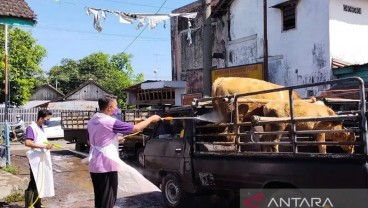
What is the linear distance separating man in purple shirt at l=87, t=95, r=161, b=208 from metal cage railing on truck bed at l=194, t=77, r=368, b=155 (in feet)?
3.97

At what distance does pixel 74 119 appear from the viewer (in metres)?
16.2

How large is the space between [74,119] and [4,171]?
6145 mm

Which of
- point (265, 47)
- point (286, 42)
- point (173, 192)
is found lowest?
point (173, 192)

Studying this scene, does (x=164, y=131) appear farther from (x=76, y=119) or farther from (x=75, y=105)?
(x=75, y=105)

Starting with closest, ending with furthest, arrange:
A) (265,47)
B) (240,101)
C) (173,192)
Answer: (240,101) < (173,192) < (265,47)

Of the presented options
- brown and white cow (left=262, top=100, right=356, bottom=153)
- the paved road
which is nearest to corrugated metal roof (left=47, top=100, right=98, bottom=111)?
the paved road

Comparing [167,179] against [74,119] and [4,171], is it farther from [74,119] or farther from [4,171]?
[74,119]

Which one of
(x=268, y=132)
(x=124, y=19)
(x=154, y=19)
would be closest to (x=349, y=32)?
(x=154, y=19)

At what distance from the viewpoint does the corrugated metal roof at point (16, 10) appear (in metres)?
7.12

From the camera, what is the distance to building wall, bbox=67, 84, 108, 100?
4569 cm

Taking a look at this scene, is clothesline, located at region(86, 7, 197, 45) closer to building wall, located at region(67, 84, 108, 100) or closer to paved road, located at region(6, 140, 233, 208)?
paved road, located at region(6, 140, 233, 208)

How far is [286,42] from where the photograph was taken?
15.2m

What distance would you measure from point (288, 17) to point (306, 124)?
11.4 m

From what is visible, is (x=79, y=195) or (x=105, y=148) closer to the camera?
(x=105, y=148)
